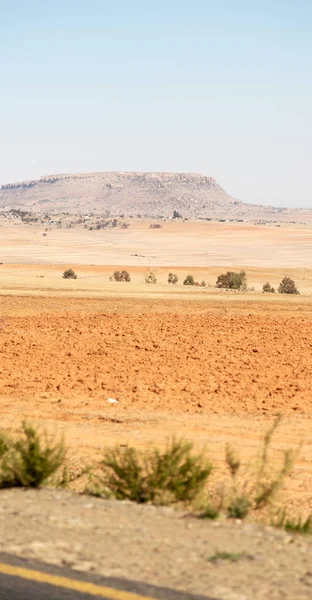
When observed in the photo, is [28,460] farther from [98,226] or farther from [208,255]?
[98,226]

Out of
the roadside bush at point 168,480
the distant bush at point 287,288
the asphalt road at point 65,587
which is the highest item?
the distant bush at point 287,288

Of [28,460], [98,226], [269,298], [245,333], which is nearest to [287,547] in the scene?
[28,460]

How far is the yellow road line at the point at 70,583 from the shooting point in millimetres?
6598

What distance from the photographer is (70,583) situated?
22.7ft

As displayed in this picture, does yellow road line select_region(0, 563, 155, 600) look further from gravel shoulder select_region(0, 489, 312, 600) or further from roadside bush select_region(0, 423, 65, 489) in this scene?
roadside bush select_region(0, 423, 65, 489)

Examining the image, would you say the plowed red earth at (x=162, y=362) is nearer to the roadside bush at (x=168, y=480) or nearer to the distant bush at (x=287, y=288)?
the roadside bush at (x=168, y=480)

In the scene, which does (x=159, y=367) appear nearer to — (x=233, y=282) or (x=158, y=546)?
(x=158, y=546)

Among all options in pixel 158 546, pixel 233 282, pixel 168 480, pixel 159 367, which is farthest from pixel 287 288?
pixel 158 546

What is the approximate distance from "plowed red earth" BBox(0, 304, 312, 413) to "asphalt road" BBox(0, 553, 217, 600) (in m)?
9.96

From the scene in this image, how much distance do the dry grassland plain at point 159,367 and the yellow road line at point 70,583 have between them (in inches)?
190

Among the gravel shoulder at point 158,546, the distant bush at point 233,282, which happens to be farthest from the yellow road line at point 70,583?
the distant bush at point 233,282

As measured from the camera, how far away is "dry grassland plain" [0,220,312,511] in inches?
602

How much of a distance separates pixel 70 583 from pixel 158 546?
44.7 inches

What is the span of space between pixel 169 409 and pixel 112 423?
150 centimetres
